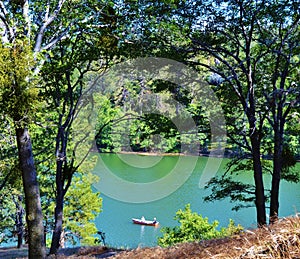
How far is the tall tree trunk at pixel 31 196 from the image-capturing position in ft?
14.4

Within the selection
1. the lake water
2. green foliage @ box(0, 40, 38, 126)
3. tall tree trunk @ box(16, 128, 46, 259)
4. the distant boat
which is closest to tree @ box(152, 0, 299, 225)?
green foliage @ box(0, 40, 38, 126)

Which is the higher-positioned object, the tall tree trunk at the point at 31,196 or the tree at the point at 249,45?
the tree at the point at 249,45

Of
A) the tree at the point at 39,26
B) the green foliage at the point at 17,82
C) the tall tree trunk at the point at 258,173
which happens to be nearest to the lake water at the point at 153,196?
the tall tree trunk at the point at 258,173

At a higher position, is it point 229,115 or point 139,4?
point 139,4

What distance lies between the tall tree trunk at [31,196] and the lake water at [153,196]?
37.5ft

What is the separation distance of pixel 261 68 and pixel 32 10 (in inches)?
222

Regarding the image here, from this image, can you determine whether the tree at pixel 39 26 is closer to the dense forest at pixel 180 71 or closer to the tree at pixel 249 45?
the dense forest at pixel 180 71

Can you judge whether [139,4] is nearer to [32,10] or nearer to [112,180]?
[32,10]

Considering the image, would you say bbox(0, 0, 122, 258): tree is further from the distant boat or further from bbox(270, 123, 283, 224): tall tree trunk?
the distant boat

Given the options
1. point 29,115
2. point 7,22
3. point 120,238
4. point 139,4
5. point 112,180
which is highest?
point 139,4

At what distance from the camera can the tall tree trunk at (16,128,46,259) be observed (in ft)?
14.4

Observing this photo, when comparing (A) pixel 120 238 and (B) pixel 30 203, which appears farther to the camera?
(A) pixel 120 238

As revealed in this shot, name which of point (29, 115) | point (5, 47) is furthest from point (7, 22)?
point (29, 115)

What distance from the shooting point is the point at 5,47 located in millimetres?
3721
